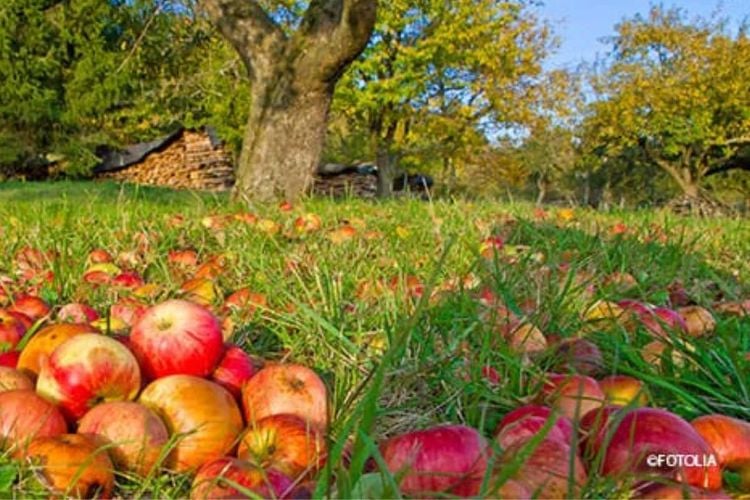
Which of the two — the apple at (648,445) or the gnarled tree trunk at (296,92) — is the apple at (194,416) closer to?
the apple at (648,445)

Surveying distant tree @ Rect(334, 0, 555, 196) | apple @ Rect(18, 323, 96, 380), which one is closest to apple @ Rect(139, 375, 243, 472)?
apple @ Rect(18, 323, 96, 380)

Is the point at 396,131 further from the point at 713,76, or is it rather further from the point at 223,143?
the point at 713,76

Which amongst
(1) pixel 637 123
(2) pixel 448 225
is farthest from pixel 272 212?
(1) pixel 637 123

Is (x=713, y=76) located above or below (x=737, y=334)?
above

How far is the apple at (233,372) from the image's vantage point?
1.15 m

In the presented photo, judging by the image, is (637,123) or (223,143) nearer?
(223,143)

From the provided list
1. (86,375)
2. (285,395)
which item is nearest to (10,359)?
(86,375)

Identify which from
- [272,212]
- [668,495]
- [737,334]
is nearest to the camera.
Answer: [668,495]

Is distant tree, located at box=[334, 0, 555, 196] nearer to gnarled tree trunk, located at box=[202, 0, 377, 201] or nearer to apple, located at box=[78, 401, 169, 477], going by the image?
gnarled tree trunk, located at box=[202, 0, 377, 201]

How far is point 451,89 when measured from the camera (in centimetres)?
2652

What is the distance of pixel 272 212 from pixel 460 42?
21996mm

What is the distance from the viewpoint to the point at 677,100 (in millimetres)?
28938

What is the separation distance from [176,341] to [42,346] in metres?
0.23

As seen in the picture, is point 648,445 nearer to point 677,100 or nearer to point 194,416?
point 194,416
